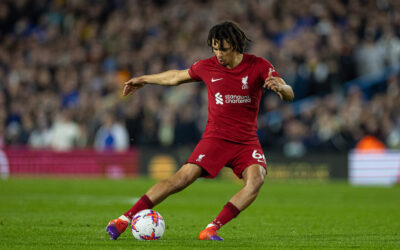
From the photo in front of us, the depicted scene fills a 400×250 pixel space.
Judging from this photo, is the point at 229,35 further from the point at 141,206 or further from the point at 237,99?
the point at 141,206

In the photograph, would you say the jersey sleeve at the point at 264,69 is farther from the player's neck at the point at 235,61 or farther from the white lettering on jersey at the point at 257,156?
the white lettering on jersey at the point at 257,156

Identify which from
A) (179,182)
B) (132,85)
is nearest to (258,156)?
(179,182)

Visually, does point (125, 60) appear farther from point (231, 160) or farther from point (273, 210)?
point (231, 160)

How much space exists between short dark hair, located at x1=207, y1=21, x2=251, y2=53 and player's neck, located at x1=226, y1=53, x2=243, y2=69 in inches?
5.9

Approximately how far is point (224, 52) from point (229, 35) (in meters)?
0.20

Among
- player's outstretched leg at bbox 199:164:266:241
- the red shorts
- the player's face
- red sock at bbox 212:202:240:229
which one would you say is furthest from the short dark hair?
red sock at bbox 212:202:240:229

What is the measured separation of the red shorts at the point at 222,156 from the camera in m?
8.48

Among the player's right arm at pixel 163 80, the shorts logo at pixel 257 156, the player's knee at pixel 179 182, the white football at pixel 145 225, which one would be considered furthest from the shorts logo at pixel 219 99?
the white football at pixel 145 225

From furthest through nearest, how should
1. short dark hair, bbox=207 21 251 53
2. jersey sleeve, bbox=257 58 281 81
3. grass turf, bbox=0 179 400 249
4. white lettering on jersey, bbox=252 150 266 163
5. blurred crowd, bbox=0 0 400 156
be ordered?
blurred crowd, bbox=0 0 400 156
white lettering on jersey, bbox=252 150 266 163
jersey sleeve, bbox=257 58 281 81
short dark hair, bbox=207 21 251 53
grass turf, bbox=0 179 400 249

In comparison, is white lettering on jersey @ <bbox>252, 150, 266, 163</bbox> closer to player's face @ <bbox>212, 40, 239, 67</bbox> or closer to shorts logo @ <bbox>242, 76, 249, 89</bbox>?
shorts logo @ <bbox>242, 76, 249, 89</bbox>

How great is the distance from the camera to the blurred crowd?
22.3 meters

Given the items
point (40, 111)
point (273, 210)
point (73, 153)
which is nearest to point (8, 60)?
point (40, 111)

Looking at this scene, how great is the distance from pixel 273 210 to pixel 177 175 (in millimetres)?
5370

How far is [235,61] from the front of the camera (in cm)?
864
